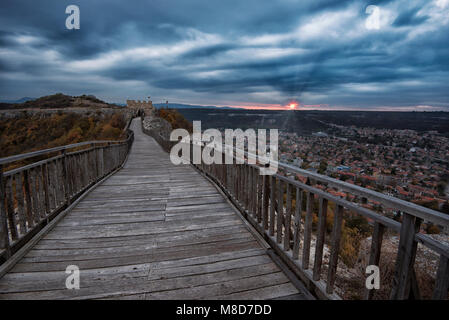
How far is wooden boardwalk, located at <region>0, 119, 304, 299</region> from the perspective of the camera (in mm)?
2244

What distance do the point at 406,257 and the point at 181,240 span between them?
8.50ft

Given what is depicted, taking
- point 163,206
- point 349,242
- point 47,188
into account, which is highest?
point 47,188

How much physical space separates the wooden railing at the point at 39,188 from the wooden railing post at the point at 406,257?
3554mm

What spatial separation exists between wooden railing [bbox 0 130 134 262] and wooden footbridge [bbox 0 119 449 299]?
0.02 m

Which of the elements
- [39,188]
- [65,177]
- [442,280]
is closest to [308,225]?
[442,280]

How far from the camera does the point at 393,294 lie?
4.65 feet

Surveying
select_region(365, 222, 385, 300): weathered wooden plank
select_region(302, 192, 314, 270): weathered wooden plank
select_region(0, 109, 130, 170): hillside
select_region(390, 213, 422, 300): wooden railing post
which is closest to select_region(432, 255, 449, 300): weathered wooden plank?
select_region(390, 213, 422, 300): wooden railing post

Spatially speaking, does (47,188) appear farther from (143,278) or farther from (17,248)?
(143,278)

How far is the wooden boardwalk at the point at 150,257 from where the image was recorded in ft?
7.36

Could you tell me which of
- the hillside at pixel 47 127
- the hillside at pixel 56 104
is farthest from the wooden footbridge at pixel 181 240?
the hillside at pixel 56 104

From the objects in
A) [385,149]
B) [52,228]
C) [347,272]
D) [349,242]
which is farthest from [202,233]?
[385,149]

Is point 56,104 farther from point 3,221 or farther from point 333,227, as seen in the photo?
point 333,227

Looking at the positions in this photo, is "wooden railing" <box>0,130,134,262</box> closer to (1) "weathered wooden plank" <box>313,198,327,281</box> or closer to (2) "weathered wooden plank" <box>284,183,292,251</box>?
(2) "weathered wooden plank" <box>284,183,292,251</box>
